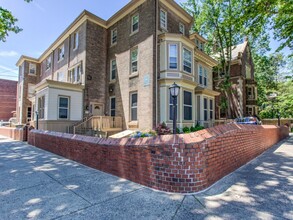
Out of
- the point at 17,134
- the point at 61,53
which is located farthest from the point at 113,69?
the point at 17,134

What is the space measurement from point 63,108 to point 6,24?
6903 millimetres

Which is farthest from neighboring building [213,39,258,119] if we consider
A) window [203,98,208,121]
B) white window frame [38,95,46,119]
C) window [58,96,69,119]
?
white window frame [38,95,46,119]

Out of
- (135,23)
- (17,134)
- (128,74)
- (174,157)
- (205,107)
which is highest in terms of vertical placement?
(135,23)

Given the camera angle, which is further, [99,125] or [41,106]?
[41,106]

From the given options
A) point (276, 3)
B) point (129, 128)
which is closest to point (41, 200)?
point (129, 128)

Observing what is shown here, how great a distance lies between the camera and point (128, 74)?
43.6ft

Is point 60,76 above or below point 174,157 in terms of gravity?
above

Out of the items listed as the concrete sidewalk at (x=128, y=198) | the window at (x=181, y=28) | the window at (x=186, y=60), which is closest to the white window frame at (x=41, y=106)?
the concrete sidewalk at (x=128, y=198)

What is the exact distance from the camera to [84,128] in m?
12.7

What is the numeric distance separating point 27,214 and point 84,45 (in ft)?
45.7

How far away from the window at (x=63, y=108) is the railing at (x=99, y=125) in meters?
1.35

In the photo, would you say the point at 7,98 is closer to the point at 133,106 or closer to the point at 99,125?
the point at 99,125

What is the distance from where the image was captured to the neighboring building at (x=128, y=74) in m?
11.8

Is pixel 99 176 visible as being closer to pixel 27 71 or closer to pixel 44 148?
pixel 44 148
